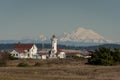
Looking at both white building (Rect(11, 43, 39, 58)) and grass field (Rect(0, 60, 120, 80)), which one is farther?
white building (Rect(11, 43, 39, 58))

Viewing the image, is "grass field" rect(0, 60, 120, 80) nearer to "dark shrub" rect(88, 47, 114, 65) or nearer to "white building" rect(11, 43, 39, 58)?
"dark shrub" rect(88, 47, 114, 65)

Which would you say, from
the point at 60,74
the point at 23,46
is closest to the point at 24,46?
the point at 23,46

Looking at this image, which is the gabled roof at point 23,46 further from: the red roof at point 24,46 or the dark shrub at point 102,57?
the dark shrub at point 102,57

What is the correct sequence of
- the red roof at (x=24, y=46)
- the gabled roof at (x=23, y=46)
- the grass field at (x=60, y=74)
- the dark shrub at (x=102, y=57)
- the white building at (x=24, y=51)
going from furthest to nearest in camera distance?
the red roof at (x=24, y=46) → the gabled roof at (x=23, y=46) → the white building at (x=24, y=51) → the dark shrub at (x=102, y=57) → the grass field at (x=60, y=74)

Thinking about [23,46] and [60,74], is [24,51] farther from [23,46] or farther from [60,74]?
[60,74]

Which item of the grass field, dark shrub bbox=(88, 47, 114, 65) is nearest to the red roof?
dark shrub bbox=(88, 47, 114, 65)

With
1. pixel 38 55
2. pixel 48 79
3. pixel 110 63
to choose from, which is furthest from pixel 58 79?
pixel 38 55

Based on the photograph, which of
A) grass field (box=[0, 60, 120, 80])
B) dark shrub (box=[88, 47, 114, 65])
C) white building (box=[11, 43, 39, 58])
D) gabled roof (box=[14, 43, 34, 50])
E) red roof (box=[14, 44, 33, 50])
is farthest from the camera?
red roof (box=[14, 44, 33, 50])

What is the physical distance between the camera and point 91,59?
82.1 m

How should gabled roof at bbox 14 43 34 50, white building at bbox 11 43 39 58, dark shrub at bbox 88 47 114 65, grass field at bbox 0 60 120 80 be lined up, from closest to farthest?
grass field at bbox 0 60 120 80 < dark shrub at bbox 88 47 114 65 < white building at bbox 11 43 39 58 < gabled roof at bbox 14 43 34 50

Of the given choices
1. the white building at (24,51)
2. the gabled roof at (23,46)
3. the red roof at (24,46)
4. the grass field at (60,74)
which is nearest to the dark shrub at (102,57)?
the grass field at (60,74)

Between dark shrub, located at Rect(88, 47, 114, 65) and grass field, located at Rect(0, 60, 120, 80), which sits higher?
dark shrub, located at Rect(88, 47, 114, 65)

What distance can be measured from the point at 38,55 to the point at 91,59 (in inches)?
2711

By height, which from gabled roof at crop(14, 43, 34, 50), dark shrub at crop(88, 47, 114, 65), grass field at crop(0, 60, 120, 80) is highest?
gabled roof at crop(14, 43, 34, 50)
